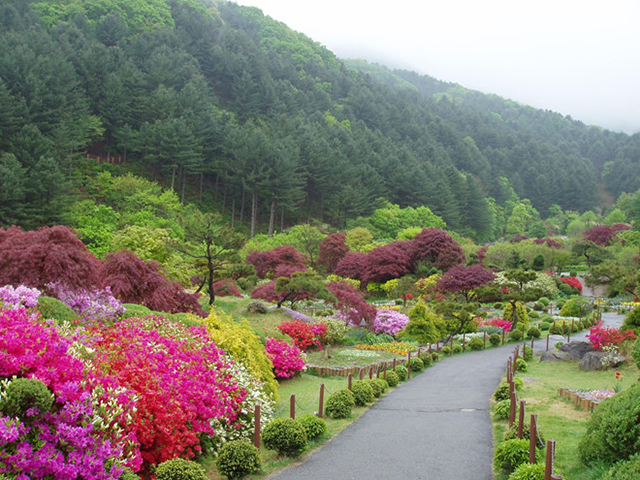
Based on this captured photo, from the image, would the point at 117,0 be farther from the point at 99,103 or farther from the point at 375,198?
the point at 375,198

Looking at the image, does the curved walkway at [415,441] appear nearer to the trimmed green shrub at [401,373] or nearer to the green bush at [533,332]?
the trimmed green shrub at [401,373]

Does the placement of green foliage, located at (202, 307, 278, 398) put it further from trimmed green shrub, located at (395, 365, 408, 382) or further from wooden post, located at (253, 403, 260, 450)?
trimmed green shrub, located at (395, 365, 408, 382)

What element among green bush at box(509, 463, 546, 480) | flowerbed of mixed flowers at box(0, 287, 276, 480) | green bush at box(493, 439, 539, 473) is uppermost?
flowerbed of mixed flowers at box(0, 287, 276, 480)

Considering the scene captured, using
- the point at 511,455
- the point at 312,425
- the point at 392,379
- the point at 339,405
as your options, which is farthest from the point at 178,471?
the point at 392,379

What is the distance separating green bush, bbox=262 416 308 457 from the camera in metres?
8.85

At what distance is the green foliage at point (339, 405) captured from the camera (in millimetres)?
11516

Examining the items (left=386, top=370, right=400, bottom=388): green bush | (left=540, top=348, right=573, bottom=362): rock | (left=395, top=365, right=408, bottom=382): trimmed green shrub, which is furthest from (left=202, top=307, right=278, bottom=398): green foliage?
(left=540, top=348, right=573, bottom=362): rock

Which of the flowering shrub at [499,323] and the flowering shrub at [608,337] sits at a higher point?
the flowering shrub at [608,337]

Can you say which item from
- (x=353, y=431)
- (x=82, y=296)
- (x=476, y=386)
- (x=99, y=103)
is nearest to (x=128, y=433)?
(x=353, y=431)

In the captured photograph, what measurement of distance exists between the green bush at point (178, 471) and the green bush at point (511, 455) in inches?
172

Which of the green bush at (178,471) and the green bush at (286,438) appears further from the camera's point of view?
the green bush at (286,438)

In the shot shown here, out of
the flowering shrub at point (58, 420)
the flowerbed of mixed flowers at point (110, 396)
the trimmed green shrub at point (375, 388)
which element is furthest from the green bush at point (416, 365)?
the flowering shrub at point (58, 420)

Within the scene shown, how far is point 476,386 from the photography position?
15523 mm

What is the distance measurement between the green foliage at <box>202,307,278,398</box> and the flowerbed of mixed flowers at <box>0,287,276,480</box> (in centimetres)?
35
